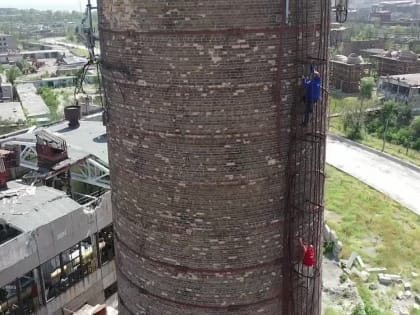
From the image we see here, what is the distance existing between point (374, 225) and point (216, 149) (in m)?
25.6

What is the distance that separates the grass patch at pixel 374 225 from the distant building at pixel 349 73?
116 feet

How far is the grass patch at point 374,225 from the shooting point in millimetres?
28125

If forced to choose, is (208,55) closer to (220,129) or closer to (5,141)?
(220,129)

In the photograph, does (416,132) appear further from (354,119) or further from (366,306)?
(366,306)

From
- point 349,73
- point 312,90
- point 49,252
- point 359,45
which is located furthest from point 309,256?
point 359,45

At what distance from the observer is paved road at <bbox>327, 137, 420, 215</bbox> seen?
37250 millimetres

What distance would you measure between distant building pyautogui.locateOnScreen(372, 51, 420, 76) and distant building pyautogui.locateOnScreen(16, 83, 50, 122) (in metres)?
52.8

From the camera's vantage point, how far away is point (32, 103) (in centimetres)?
7175

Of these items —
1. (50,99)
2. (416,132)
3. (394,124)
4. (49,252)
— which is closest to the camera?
(49,252)

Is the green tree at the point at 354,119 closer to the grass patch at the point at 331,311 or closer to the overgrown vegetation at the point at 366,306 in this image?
the overgrown vegetation at the point at 366,306

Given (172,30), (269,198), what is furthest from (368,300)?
(172,30)

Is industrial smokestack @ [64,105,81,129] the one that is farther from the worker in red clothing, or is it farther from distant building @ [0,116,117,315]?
the worker in red clothing

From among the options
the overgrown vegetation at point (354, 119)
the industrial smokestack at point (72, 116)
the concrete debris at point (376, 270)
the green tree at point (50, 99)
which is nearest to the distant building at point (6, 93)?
the green tree at point (50, 99)

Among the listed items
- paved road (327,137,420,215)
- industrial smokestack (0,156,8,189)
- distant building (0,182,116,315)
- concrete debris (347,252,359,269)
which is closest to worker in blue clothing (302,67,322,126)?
distant building (0,182,116,315)
